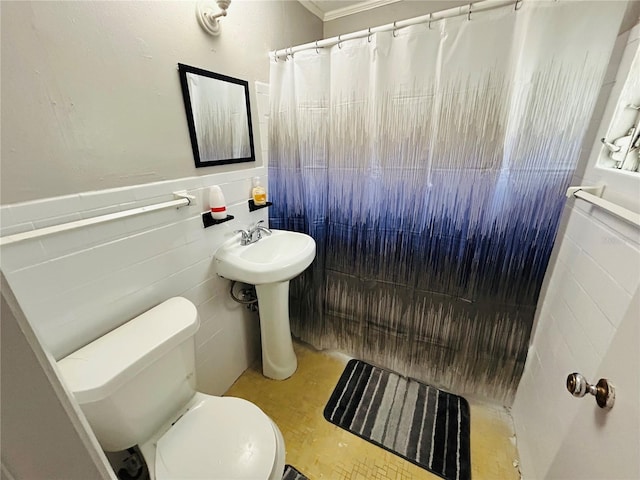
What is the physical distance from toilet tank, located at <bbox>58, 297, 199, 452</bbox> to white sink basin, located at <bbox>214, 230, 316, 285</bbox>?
0.27 m

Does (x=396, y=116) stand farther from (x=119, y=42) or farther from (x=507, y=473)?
(x=507, y=473)

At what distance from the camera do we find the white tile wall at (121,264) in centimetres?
75

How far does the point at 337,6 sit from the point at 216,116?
1125 millimetres

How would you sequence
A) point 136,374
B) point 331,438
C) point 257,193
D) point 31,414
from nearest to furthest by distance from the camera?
point 31,414, point 136,374, point 331,438, point 257,193

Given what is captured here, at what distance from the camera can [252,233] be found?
1.47 m

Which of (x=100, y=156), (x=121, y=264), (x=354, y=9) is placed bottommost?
(x=121, y=264)

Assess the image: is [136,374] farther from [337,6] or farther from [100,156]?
[337,6]

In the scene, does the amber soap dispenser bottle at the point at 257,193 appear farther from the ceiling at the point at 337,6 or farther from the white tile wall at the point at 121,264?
the ceiling at the point at 337,6

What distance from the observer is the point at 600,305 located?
82 centimetres

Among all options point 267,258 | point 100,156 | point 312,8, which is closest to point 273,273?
point 267,258

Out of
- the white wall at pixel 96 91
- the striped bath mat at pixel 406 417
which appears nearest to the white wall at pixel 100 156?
the white wall at pixel 96 91

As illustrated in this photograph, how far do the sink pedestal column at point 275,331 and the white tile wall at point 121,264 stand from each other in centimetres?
20

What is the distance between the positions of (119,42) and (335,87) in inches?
33.9

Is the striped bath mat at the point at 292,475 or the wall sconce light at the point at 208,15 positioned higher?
the wall sconce light at the point at 208,15
